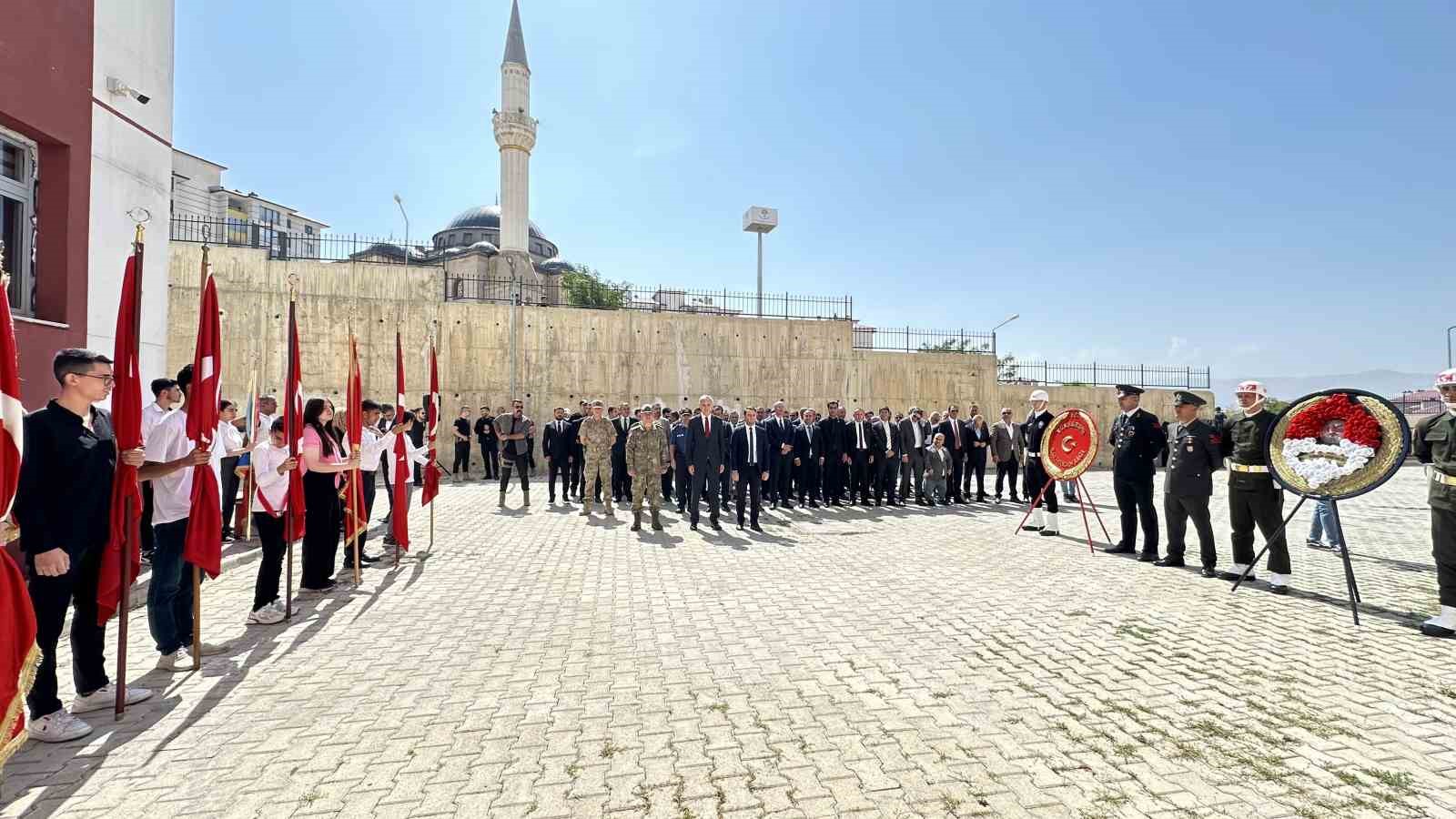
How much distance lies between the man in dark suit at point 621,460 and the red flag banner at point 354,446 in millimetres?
6201

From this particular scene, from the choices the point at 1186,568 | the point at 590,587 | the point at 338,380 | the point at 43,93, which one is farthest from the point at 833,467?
the point at 338,380

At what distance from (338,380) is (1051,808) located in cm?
2035

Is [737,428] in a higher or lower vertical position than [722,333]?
lower

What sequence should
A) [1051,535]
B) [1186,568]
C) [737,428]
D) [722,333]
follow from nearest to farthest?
[1186,568] < [1051,535] < [737,428] < [722,333]

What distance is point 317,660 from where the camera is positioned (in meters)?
4.56

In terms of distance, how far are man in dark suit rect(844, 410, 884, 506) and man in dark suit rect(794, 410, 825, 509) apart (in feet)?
1.93

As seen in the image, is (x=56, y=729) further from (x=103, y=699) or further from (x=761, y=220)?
(x=761, y=220)

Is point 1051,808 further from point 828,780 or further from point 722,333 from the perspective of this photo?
point 722,333

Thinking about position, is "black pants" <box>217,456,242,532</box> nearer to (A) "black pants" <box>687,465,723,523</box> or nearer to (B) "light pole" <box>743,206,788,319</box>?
(A) "black pants" <box>687,465,723,523</box>

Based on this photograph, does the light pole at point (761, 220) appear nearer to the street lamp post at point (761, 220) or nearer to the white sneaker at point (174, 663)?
the street lamp post at point (761, 220)

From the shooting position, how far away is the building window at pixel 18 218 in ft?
21.0

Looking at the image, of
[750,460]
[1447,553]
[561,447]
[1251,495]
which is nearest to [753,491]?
[750,460]

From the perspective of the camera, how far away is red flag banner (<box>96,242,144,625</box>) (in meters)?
3.68

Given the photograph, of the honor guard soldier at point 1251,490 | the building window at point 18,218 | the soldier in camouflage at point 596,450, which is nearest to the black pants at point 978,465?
the honor guard soldier at point 1251,490
